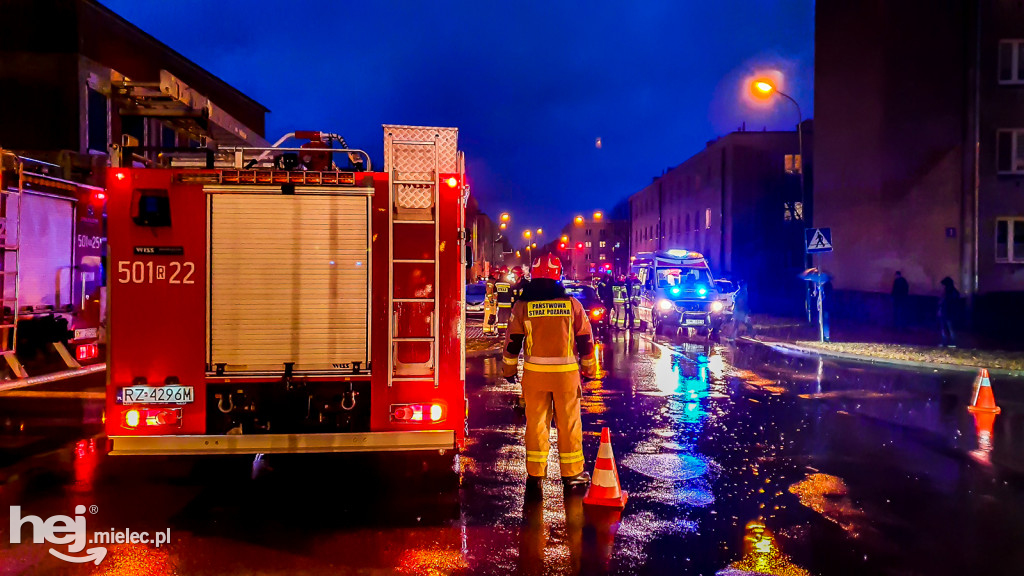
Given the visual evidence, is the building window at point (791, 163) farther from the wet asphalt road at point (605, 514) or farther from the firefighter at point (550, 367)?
the firefighter at point (550, 367)

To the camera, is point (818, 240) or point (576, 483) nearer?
point (576, 483)

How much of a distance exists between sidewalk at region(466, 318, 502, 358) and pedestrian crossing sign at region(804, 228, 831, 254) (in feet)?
27.8

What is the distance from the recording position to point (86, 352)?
1234cm

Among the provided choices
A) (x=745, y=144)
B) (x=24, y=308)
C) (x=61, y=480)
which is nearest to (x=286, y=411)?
(x=61, y=480)

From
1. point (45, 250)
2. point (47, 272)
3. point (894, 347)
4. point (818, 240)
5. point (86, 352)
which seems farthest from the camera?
point (818, 240)

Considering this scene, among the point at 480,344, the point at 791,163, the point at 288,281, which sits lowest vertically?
the point at 480,344

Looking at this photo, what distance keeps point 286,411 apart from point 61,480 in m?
2.78

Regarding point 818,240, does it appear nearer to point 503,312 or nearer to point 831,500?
point 503,312

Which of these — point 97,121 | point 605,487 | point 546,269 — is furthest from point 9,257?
point 97,121

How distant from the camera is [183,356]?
220 inches

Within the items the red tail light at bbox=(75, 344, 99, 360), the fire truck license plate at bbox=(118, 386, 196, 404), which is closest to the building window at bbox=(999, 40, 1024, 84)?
the red tail light at bbox=(75, 344, 99, 360)

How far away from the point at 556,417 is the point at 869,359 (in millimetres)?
12829

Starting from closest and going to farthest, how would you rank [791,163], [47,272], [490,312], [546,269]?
1. [546,269]
2. [47,272]
3. [490,312]
4. [791,163]

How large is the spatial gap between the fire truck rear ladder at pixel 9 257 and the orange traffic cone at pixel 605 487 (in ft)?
28.5
